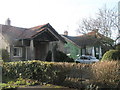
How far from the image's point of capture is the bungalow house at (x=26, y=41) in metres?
21.9

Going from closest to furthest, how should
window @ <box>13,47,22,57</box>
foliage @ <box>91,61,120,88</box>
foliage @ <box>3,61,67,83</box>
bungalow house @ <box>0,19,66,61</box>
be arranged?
foliage @ <box>91,61,120,88</box>
foliage @ <box>3,61,67,83</box>
bungalow house @ <box>0,19,66,61</box>
window @ <box>13,47,22,57</box>

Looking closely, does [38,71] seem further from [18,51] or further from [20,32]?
[20,32]

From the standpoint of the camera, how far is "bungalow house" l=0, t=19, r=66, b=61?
71.9 ft

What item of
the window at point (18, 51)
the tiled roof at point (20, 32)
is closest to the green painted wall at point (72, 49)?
the tiled roof at point (20, 32)

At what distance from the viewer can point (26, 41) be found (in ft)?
76.7

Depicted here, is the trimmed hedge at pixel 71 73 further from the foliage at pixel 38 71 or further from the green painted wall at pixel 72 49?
the green painted wall at pixel 72 49

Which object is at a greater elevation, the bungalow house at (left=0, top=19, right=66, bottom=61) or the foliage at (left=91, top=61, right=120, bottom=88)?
the bungalow house at (left=0, top=19, right=66, bottom=61)

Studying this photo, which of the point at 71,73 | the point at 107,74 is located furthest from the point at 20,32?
the point at 107,74

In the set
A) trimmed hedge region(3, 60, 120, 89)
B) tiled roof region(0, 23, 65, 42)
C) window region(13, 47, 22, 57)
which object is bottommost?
trimmed hedge region(3, 60, 120, 89)

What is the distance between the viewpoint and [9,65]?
13734mm

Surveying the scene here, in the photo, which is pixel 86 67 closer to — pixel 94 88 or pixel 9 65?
pixel 94 88

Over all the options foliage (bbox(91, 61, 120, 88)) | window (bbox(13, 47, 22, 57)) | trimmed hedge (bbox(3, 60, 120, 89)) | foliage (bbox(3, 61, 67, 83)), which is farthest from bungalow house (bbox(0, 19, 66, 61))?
foliage (bbox(91, 61, 120, 88))

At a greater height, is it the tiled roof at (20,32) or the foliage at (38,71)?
the tiled roof at (20,32)

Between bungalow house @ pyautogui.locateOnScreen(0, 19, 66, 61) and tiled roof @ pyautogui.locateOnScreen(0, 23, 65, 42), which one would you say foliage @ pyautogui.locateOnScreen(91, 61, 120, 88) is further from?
tiled roof @ pyautogui.locateOnScreen(0, 23, 65, 42)
